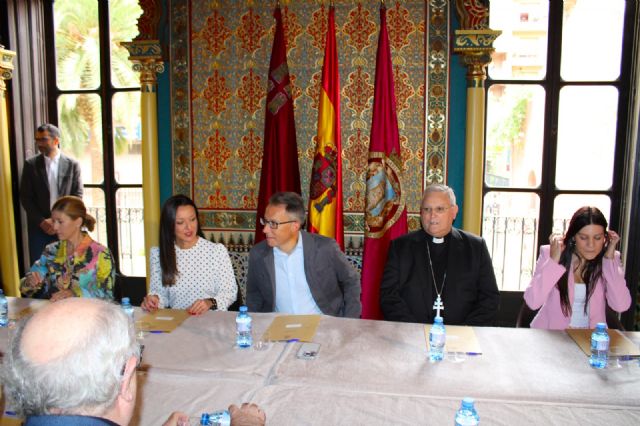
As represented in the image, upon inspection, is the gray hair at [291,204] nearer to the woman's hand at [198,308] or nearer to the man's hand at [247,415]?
the woman's hand at [198,308]

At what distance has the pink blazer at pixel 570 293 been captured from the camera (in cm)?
279

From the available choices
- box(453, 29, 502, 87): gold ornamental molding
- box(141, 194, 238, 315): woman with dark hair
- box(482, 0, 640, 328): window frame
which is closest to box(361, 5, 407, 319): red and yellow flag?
box(453, 29, 502, 87): gold ornamental molding

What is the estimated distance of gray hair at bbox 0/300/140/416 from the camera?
1.03 meters

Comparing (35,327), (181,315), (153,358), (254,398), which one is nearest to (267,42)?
(181,315)

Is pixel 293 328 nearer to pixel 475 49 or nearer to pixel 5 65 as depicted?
pixel 475 49

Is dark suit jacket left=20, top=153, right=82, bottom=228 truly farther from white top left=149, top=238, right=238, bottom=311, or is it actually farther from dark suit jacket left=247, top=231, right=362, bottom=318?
dark suit jacket left=247, top=231, right=362, bottom=318

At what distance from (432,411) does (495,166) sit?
357cm

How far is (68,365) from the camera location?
103 cm

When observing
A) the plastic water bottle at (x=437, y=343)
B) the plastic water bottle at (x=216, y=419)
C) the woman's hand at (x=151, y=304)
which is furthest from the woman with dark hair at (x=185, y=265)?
the plastic water bottle at (x=216, y=419)

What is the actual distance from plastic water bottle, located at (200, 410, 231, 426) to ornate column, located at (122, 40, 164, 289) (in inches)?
132

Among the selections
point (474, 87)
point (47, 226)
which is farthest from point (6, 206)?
point (474, 87)

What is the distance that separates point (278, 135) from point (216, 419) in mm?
3112

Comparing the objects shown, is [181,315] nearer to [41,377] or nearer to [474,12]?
[41,377]

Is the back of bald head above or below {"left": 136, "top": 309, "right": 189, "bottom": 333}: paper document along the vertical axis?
above
